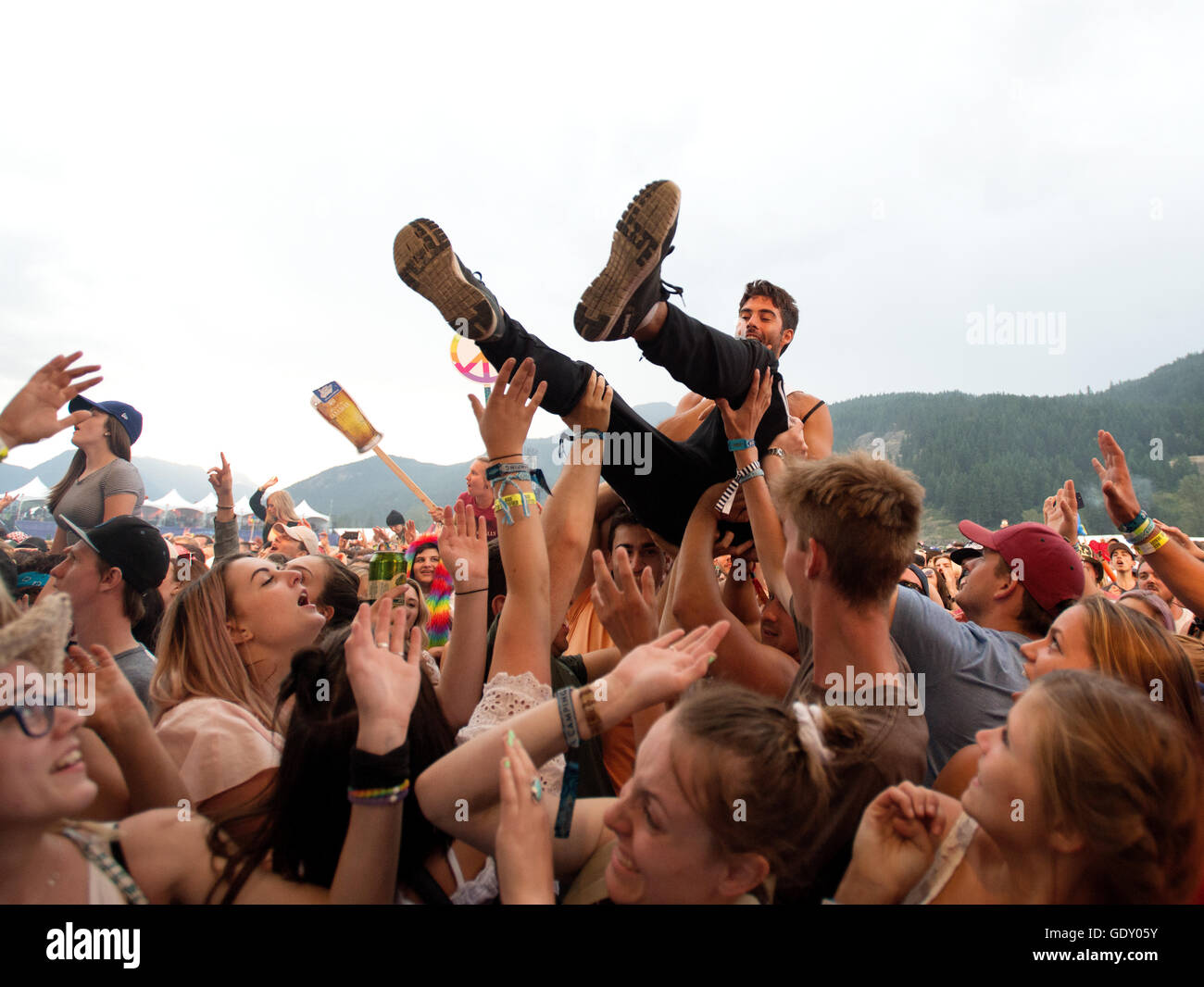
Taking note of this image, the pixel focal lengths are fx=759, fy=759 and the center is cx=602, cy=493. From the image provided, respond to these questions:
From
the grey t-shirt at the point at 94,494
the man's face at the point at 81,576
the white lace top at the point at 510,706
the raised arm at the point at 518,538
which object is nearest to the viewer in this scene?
the white lace top at the point at 510,706

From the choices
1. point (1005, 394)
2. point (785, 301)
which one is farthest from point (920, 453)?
point (785, 301)

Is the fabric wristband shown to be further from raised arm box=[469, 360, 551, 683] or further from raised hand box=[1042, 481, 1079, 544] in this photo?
raised hand box=[1042, 481, 1079, 544]

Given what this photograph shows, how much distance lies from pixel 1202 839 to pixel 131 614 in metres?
3.29

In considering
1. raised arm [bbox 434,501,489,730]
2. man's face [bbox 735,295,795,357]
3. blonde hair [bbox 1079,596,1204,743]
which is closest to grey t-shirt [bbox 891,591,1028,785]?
blonde hair [bbox 1079,596,1204,743]

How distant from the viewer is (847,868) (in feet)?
4.94

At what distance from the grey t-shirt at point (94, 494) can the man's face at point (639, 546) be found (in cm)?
264

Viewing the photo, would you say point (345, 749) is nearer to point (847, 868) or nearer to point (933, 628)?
point (847, 868)

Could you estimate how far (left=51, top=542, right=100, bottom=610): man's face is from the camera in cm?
275

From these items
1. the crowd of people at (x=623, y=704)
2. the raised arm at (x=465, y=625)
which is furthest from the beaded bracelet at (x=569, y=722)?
the raised arm at (x=465, y=625)

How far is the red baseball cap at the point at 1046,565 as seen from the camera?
8.88ft

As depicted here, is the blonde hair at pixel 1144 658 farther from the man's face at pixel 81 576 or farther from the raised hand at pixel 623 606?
the man's face at pixel 81 576

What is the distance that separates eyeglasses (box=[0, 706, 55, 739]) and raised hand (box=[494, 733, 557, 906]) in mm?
748

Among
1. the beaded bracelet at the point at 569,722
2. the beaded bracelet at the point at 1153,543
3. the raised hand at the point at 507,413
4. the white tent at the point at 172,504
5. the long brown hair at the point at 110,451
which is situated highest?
the white tent at the point at 172,504

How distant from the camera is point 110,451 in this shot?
14.0 feet
